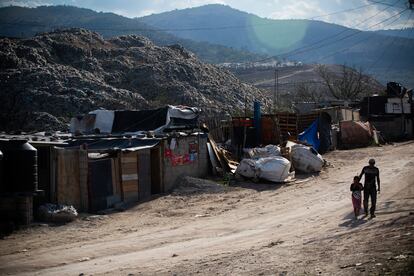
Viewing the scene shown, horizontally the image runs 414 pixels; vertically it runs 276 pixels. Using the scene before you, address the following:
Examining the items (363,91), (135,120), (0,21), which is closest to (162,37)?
(0,21)

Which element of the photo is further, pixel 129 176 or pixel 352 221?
pixel 129 176

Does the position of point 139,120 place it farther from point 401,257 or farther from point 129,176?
point 401,257

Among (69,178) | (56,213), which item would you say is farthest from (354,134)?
(56,213)

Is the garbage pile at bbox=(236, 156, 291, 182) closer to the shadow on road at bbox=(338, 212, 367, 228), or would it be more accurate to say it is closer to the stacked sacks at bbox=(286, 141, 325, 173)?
the stacked sacks at bbox=(286, 141, 325, 173)

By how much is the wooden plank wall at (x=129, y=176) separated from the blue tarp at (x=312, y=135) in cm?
1272

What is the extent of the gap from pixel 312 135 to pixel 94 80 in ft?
73.5

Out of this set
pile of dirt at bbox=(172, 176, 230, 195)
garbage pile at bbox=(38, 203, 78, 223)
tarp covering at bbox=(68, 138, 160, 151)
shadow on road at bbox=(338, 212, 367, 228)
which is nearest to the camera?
shadow on road at bbox=(338, 212, 367, 228)

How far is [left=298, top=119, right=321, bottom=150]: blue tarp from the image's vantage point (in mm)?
26086

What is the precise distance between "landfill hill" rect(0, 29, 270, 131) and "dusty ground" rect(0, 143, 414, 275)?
64.0 feet

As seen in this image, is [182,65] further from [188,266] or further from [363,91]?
[188,266]

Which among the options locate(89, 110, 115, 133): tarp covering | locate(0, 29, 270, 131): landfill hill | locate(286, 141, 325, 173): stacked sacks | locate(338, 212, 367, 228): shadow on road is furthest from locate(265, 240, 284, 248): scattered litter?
locate(0, 29, 270, 131): landfill hill

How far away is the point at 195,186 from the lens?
1748 cm

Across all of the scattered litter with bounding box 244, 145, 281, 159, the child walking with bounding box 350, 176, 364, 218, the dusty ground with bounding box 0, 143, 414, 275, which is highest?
the scattered litter with bounding box 244, 145, 281, 159

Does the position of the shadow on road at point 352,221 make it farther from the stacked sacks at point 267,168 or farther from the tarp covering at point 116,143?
the tarp covering at point 116,143
